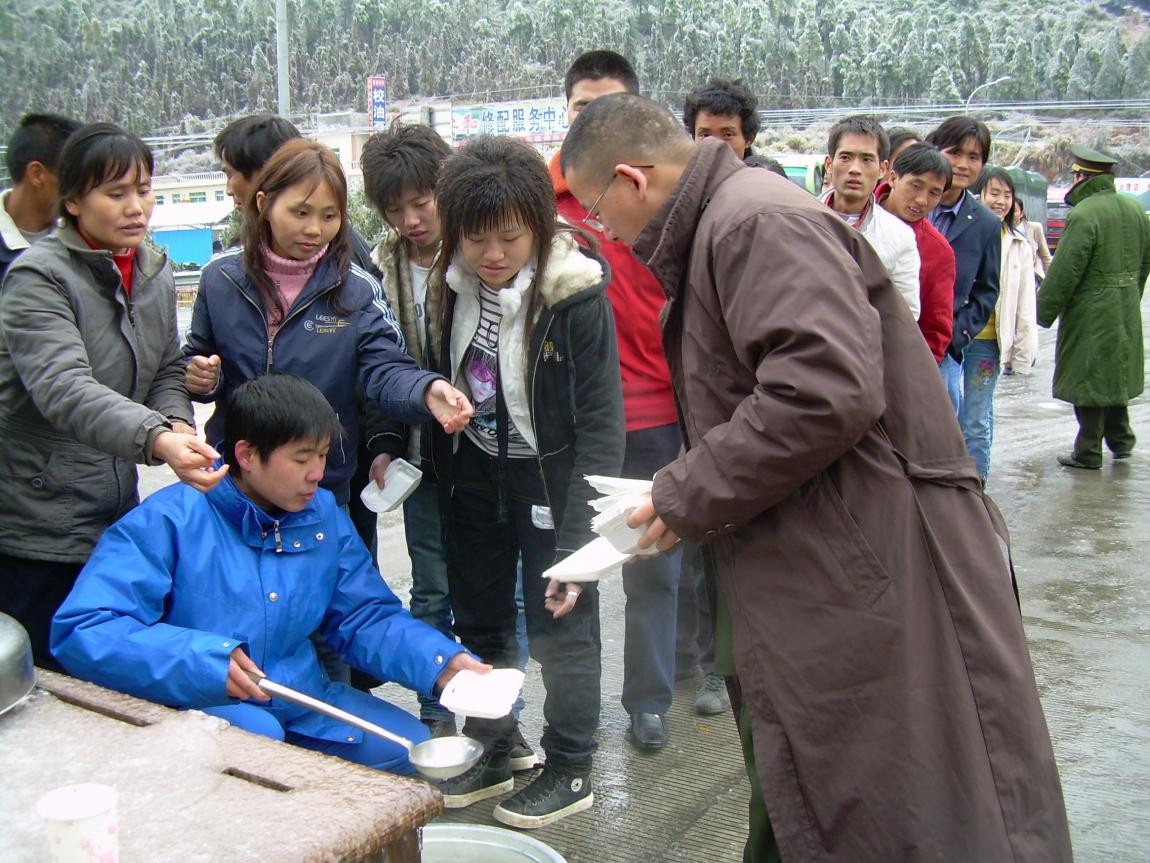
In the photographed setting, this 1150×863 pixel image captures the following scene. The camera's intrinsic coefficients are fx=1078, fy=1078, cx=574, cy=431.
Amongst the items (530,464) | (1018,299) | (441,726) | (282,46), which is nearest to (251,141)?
(530,464)

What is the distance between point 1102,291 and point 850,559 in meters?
5.51

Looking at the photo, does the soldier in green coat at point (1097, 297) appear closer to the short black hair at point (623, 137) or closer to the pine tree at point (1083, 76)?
the short black hair at point (623, 137)

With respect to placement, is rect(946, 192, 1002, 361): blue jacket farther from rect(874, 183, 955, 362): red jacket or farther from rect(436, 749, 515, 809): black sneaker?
rect(436, 749, 515, 809): black sneaker

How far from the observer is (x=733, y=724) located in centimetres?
329

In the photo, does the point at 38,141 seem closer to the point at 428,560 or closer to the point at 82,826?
the point at 428,560

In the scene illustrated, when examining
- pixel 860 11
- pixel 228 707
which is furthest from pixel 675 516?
pixel 860 11

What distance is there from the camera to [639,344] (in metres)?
3.21

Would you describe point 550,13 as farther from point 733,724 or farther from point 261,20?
point 733,724

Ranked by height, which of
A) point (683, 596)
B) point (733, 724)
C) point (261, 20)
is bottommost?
point (733, 724)

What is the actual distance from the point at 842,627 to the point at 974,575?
24 cm

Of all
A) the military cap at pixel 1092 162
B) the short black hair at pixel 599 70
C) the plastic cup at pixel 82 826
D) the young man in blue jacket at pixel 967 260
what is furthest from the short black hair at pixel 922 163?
the plastic cup at pixel 82 826

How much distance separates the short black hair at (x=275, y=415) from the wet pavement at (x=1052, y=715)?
112 centimetres

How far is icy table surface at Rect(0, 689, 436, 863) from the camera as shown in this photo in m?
1.42

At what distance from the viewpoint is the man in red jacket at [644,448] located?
3.07 meters
